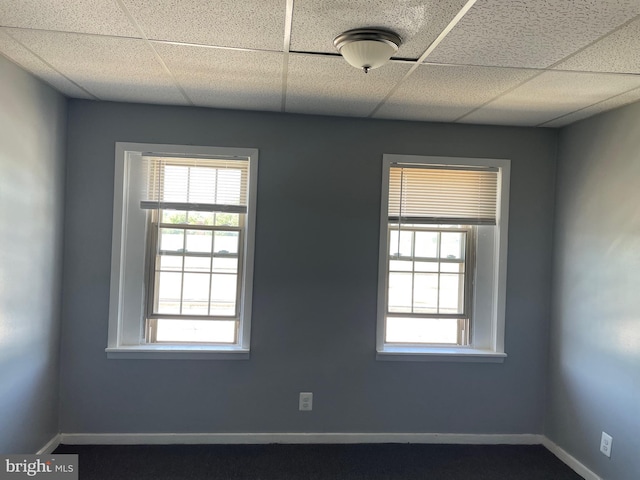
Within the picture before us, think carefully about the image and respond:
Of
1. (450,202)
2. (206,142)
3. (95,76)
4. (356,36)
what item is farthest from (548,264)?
(95,76)

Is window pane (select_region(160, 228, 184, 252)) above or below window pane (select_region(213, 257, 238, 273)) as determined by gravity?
above

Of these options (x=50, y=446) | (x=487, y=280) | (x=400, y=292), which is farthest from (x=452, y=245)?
(x=50, y=446)

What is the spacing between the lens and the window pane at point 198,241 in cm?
285

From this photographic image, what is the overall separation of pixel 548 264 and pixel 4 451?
3.56 meters

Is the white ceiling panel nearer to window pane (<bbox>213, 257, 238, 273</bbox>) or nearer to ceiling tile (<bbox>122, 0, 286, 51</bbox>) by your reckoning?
ceiling tile (<bbox>122, 0, 286, 51</bbox>)

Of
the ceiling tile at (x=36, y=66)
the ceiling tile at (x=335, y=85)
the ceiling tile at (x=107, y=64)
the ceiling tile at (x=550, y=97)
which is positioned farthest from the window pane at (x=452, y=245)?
the ceiling tile at (x=36, y=66)

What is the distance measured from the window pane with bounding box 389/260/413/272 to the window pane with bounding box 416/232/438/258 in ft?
0.32

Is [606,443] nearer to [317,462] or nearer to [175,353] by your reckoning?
[317,462]

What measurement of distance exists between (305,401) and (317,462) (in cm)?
39

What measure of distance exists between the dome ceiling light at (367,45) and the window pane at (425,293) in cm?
173

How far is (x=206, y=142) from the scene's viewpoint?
2.75m

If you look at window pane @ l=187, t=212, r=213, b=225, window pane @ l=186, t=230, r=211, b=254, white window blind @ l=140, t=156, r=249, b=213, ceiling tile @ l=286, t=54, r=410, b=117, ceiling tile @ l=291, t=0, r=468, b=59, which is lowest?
window pane @ l=186, t=230, r=211, b=254

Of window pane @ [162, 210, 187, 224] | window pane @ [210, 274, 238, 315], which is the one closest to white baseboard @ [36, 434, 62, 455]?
window pane @ [210, 274, 238, 315]

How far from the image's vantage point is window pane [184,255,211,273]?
2855 mm
